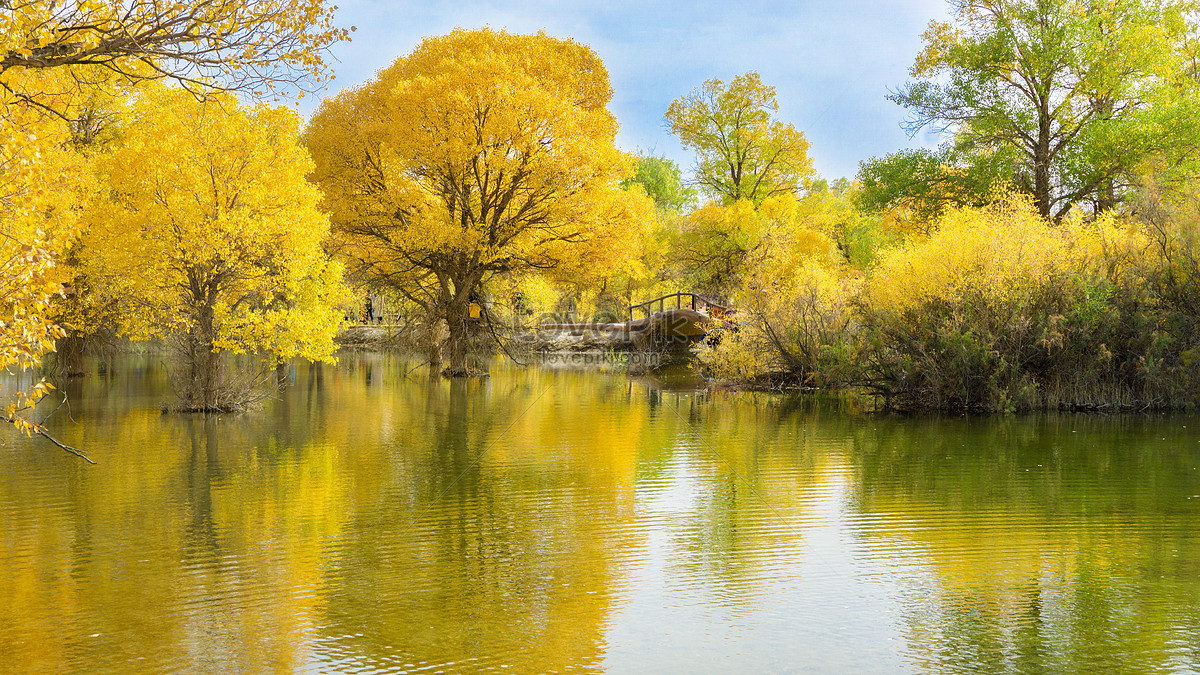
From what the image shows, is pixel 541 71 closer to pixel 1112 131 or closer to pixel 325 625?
pixel 1112 131

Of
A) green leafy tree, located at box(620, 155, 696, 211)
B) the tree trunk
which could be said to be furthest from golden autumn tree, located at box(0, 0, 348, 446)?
green leafy tree, located at box(620, 155, 696, 211)

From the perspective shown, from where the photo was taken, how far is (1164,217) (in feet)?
65.9

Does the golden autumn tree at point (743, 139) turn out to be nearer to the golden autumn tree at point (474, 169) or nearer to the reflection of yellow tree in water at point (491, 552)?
the golden autumn tree at point (474, 169)

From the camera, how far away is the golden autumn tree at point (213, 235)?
17.6 meters

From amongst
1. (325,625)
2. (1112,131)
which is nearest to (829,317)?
(1112,131)

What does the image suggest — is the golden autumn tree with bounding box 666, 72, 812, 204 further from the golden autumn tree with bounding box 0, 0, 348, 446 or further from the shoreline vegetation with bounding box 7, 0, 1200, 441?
the golden autumn tree with bounding box 0, 0, 348, 446

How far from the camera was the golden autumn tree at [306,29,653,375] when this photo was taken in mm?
26500

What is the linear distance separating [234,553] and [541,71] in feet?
77.4

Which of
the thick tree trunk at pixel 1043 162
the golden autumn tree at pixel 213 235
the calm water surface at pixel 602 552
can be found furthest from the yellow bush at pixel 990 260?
the golden autumn tree at pixel 213 235

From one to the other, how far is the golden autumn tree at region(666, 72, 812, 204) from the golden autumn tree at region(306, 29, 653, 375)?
638 inches

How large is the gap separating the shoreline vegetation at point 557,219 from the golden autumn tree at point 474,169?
0.10m

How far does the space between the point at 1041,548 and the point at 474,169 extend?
73.0ft

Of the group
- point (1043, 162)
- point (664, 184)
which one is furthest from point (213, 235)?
point (664, 184)

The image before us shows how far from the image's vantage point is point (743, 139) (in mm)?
47344
